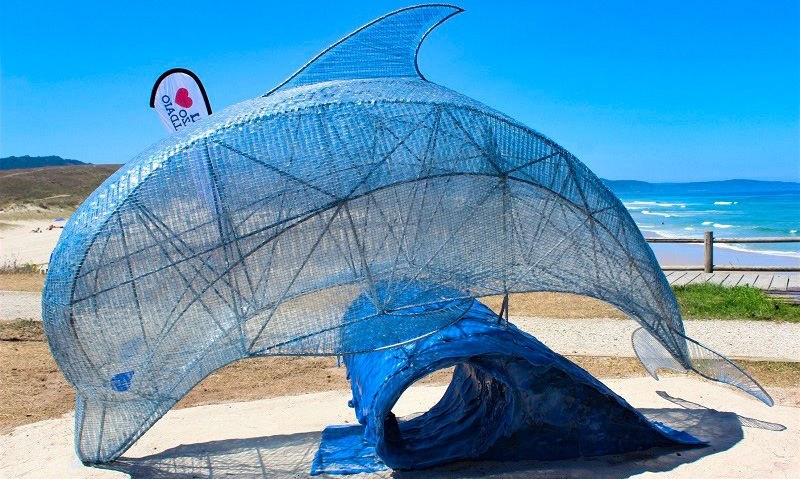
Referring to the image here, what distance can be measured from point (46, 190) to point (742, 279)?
163 ft

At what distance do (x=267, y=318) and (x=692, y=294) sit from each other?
9.96m

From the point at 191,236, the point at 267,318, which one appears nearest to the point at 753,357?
the point at 267,318

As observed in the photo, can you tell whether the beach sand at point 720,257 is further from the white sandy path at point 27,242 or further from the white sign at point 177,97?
the white sandy path at point 27,242

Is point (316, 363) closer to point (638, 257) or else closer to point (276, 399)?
point (276, 399)

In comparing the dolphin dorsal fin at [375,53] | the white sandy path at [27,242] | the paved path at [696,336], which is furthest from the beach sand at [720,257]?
the white sandy path at [27,242]

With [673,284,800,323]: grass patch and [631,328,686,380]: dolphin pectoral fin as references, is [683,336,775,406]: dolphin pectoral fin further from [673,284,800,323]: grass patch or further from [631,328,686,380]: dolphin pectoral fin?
[673,284,800,323]: grass patch

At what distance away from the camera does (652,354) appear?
747cm

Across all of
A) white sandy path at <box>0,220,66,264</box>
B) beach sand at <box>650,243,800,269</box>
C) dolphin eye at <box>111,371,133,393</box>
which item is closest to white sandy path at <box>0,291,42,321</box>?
dolphin eye at <box>111,371,133,393</box>

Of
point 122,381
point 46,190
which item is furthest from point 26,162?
point 122,381

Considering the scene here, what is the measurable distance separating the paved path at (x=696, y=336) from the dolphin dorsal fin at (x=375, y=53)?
497cm

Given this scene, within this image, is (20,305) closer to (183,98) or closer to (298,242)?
(183,98)

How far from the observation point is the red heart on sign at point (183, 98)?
1166 cm

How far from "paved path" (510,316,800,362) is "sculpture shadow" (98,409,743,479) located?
2.78 metres

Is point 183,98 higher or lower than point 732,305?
higher
